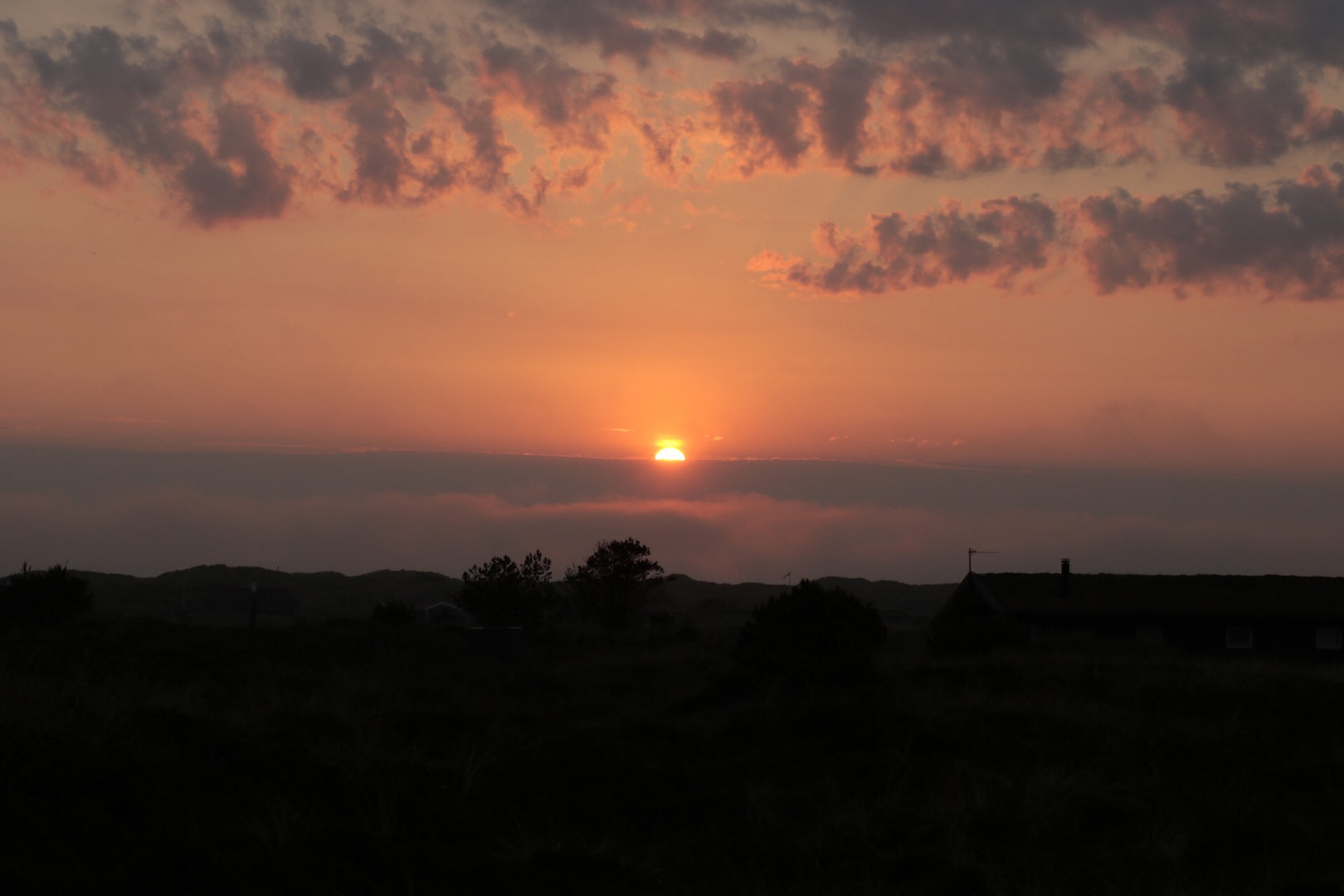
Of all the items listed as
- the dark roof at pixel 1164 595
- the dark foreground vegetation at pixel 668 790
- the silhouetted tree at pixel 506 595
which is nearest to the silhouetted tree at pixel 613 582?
the silhouetted tree at pixel 506 595

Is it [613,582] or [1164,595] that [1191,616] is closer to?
[1164,595]

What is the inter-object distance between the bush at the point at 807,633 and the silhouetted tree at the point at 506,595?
23274 millimetres

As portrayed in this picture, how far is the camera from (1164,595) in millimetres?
44938

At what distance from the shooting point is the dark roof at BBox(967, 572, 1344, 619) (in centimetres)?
4331

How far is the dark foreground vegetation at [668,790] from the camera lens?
11.6m

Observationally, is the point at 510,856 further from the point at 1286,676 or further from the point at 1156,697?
the point at 1286,676

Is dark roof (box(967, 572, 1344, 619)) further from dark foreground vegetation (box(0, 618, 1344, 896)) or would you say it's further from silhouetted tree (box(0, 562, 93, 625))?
silhouetted tree (box(0, 562, 93, 625))

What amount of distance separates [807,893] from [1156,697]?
14505mm

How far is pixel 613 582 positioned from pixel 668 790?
39.6m

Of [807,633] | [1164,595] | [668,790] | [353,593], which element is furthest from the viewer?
[353,593]

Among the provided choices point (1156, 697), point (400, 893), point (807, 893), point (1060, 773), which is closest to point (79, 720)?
point (400, 893)

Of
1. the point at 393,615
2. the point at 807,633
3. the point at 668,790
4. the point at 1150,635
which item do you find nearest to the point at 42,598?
the point at 393,615

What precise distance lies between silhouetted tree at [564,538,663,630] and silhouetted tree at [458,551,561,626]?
5.62 ft

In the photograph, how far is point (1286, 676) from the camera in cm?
2819
